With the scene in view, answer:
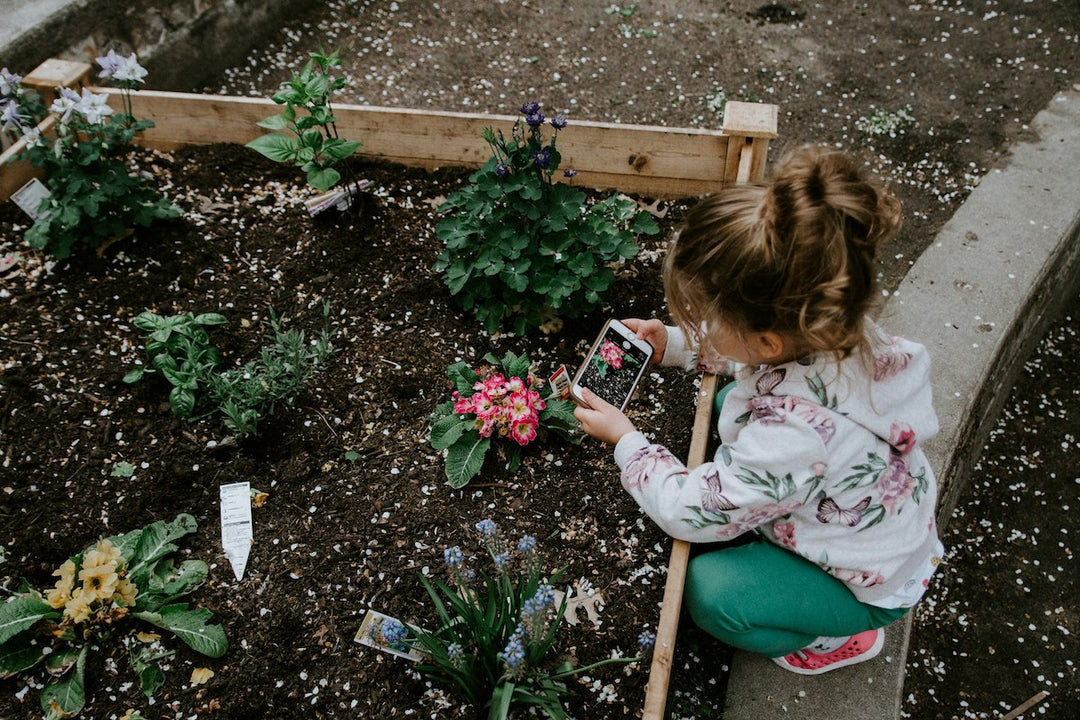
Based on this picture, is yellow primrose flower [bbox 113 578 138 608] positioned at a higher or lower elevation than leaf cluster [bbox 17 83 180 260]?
lower

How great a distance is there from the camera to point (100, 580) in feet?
6.10

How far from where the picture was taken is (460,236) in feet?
7.96

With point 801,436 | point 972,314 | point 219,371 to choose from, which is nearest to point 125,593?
point 219,371

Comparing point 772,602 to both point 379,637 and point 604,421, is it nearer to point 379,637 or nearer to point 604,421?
point 604,421

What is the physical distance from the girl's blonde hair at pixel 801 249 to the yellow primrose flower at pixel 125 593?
→ 61.8 inches

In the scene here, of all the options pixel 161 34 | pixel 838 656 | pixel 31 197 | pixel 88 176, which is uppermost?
pixel 161 34

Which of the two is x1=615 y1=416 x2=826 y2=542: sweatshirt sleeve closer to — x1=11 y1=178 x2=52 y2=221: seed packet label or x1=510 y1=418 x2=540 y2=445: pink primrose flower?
x1=510 y1=418 x2=540 y2=445: pink primrose flower

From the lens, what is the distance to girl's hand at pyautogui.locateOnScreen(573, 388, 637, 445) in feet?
6.75

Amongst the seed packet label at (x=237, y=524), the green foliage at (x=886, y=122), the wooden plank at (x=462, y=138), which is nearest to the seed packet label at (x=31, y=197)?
the wooden plank at (x=462, y=138)

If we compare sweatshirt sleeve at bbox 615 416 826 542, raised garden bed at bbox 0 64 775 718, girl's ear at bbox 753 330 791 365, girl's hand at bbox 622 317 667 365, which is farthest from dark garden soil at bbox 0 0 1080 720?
girl's ear at bbox 753 330 791 365

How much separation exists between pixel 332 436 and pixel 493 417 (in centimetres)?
55

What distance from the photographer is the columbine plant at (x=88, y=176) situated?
250cm

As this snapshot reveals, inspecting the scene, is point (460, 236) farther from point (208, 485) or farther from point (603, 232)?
point (208, 485)

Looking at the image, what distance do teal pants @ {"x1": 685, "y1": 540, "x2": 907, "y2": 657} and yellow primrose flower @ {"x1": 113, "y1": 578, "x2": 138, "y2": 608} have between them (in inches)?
55.4
